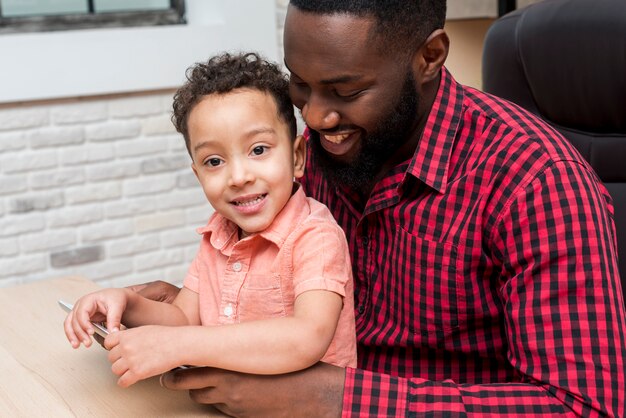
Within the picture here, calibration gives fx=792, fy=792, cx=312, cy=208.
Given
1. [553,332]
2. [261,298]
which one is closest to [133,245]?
[261,298]

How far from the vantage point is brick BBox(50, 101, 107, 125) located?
105 inches

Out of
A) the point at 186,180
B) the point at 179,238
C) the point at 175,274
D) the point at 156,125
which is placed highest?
the point at 156,125

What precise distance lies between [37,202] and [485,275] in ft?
6.55

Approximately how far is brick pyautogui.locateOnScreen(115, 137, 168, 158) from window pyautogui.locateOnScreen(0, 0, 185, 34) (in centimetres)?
42

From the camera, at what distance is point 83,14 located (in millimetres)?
2756

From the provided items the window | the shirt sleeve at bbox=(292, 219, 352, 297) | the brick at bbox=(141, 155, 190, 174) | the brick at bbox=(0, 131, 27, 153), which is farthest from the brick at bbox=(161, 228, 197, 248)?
the shirt sleeve at bbox=(292, 219, 352, 297)

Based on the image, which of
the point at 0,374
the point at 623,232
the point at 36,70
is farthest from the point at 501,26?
the point at 36,70

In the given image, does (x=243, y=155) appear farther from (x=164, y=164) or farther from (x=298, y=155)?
(x=164, y=164)

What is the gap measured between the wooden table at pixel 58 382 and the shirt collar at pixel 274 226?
0.22 meters

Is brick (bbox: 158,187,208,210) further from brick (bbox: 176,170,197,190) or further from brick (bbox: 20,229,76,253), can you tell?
brick (bbox: 20,229,76,253)

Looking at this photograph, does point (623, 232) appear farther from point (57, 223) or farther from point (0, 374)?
point (57, 223)

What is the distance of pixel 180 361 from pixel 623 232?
0.73 meters

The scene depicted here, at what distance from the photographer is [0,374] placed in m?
1.07

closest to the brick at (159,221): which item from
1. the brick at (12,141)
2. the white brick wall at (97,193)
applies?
the white brick wall at (97,193)
